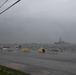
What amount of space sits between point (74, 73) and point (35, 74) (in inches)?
160

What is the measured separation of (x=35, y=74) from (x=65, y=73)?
3077 mm

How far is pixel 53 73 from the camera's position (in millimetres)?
18547

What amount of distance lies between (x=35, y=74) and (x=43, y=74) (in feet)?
2.53

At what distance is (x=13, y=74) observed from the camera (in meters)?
16.8

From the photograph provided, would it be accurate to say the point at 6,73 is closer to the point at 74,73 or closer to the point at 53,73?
the point at 53,73

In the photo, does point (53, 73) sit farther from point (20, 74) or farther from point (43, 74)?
point (20, 74)

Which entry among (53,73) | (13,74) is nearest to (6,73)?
(13,74)

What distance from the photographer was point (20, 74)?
17.0m

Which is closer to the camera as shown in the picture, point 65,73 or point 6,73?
point 6,73

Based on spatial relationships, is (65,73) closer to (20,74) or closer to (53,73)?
(53,73)

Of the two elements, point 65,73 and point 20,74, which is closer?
point 20,74

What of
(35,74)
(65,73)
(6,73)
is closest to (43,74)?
(35,74)

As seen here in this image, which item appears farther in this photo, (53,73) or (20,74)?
(53,73)

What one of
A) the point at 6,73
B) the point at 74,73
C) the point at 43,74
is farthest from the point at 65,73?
the point at 6,73
